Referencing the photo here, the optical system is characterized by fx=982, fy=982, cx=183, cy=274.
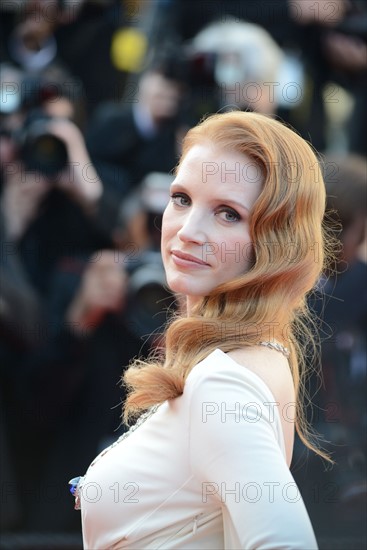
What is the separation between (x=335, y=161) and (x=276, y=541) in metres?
2.21

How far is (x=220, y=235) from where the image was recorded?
1.32 meters

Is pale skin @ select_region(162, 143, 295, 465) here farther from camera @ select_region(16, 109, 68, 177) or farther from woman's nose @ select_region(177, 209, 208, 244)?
camera @ select_region(16, 109, 68, 177)

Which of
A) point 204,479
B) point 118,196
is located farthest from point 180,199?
point 118,196

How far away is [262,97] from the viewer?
11.2 ft

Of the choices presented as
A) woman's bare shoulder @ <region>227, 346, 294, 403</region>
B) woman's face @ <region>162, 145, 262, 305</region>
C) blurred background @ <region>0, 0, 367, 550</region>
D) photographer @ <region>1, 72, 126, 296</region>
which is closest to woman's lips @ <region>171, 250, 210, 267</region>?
woman's face @ <region>162, 145, 262, 305</region>

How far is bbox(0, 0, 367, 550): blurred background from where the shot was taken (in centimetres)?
302

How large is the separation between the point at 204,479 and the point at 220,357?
15 cm

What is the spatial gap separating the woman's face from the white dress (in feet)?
0.44

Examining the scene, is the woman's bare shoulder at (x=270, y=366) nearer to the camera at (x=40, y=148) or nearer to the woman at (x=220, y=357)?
the woman at (x=220, y=357)

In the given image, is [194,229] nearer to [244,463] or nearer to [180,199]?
[180,199]

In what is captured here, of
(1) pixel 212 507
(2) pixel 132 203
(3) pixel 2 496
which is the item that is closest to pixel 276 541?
(1) pixel 212 507

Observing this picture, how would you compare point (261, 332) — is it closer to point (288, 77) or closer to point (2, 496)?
point (2, 496)

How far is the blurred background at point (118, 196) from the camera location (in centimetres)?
302

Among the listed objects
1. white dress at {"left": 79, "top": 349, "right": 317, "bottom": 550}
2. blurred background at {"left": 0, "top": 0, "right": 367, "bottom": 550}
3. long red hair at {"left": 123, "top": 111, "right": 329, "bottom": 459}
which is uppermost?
blurred background at {"left": 0, "top": 0, "right": 367, "bottom": 550}
